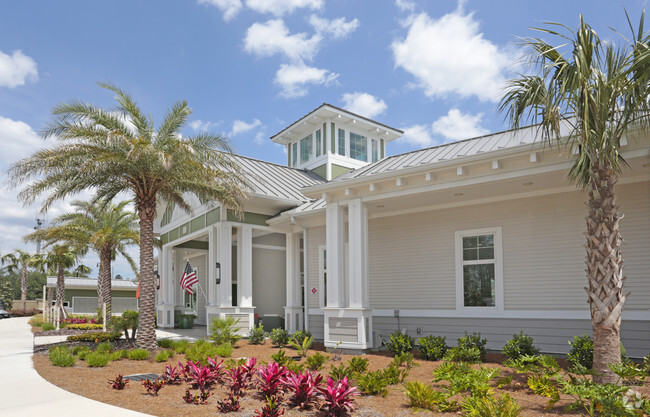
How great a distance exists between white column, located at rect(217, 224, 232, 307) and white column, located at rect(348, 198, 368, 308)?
5.59 metres

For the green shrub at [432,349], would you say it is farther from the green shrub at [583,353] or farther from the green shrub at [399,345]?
the green shrub at [583,353]

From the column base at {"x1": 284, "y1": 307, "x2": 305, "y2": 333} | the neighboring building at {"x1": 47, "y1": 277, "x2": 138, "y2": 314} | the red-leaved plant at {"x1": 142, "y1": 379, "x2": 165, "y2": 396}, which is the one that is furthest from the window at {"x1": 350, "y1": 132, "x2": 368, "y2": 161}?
the neighboring building at {"x1": 47, "y1": 277, "x2": 138, "y2": 314}

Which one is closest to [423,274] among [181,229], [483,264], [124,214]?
[483,264]

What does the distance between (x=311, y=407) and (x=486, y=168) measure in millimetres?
6658

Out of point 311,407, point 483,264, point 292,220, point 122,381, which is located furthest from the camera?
point 292,220

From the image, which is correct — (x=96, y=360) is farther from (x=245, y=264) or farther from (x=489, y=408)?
(x=489, y=408)

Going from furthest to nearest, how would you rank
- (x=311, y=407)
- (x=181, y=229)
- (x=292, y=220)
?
1. (x=181, y=229)
2. (x=292, y=220)
3. (x=311, y=407)

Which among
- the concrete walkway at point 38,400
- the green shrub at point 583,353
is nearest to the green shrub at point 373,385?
the concrete walkway at point 38,400

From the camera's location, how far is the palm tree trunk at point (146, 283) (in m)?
13.5

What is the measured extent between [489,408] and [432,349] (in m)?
5.54

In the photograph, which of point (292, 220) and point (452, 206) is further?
point (292, 220)

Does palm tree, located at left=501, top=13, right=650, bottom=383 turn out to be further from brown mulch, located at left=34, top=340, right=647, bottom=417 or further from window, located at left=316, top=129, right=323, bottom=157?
window, located at left=316, top=129, right=323, bottom=157

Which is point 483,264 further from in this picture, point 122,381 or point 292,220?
point 122,381

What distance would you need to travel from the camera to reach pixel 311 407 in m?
6.95
